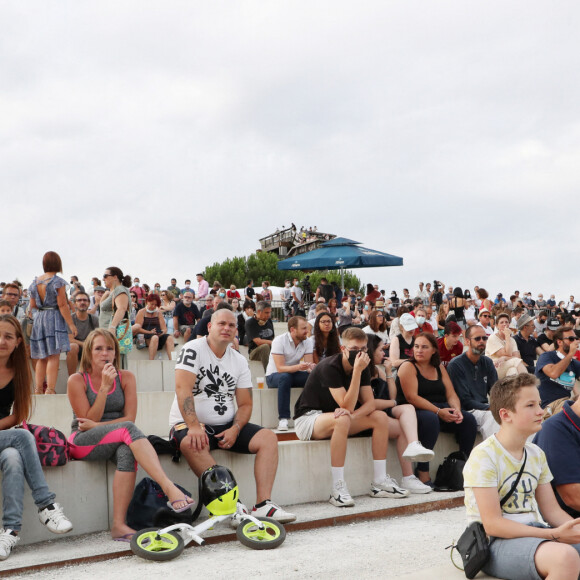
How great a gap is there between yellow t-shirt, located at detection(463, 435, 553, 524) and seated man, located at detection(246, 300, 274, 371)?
605cm

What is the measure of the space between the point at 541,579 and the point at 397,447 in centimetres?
304

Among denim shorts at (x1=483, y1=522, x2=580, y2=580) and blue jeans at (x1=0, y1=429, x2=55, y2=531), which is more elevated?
blue jeans at (x1=0, y1=429, x2=55, y2=531)

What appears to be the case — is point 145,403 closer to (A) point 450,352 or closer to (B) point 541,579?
(A) point 450,352

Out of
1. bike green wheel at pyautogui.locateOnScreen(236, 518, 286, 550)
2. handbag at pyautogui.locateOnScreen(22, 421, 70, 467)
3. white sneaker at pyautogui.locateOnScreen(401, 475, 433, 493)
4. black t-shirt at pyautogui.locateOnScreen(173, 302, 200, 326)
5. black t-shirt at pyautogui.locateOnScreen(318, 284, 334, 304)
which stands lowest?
white sneaker at pyautogui.locateOnScreen(401, 475, 433, 493)

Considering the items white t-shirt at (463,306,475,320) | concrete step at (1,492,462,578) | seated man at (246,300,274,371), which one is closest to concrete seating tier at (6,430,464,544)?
concrete step at (1,492,462,578)

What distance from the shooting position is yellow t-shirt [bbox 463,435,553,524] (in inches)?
124

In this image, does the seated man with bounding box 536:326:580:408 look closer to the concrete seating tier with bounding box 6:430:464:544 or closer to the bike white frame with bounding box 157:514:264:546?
the concrete seating tier with bounding box 6:430:464:544

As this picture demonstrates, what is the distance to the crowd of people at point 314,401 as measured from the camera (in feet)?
10.6

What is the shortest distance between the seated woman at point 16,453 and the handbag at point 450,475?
10.4 ft

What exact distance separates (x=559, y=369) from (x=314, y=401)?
3.01 metres

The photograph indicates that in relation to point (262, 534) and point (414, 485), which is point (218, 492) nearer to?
point (262, 534)

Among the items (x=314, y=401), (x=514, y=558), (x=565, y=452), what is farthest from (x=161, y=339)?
(x=514, y=558)

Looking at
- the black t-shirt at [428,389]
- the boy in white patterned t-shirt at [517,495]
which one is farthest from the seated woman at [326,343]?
the boy in white patterned t-shirt at [517,495]

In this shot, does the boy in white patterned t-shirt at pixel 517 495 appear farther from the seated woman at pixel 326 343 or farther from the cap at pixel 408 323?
the cap at pixel 408 323
